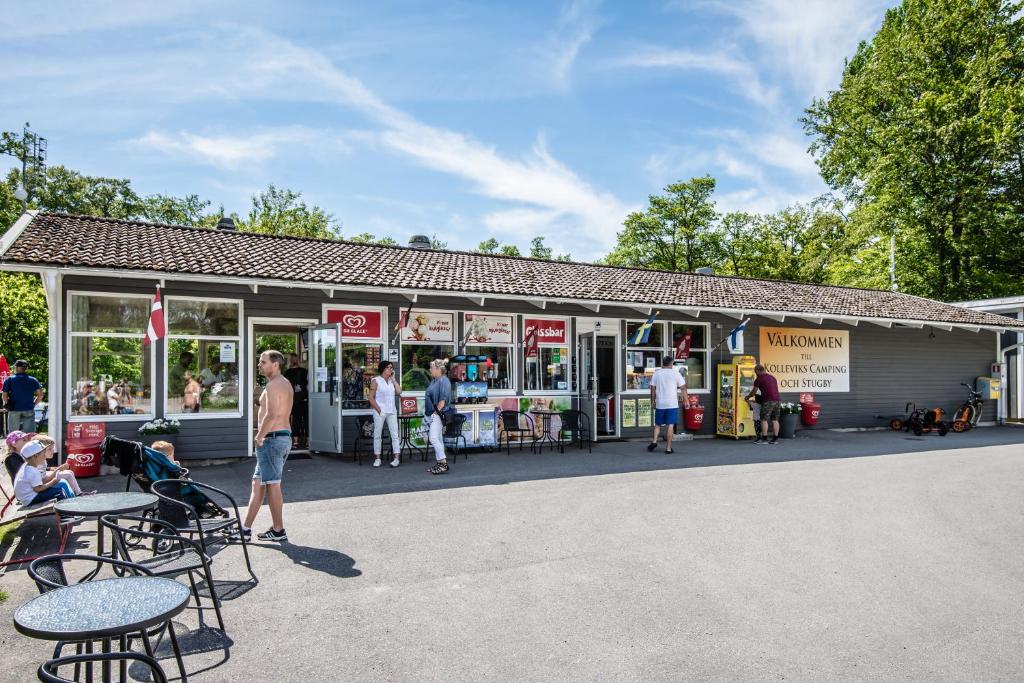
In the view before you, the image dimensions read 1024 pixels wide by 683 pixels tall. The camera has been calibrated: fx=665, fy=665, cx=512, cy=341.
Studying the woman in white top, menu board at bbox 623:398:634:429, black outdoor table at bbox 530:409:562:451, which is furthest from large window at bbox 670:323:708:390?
the woman in white top

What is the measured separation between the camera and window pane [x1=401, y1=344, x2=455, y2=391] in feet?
40.4

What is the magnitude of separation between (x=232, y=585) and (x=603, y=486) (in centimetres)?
A: 517

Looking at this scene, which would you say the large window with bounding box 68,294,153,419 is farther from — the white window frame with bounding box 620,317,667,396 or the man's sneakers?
the white window frame with bounding box 620,317,667,396

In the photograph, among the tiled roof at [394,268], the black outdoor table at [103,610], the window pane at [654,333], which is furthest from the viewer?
the window pane at [654,333]

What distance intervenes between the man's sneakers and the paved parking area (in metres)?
0.12

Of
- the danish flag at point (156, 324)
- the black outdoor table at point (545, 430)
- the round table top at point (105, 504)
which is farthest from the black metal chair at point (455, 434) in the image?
the round table top at point (105, 504)

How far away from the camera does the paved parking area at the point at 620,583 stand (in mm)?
3768

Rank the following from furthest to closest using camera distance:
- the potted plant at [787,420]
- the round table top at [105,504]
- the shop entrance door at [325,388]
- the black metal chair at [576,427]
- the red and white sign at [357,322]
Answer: the potted plant at [787,420]
the black metal chair at [576,427]
the red and white sign at [357,322]
the shop entrance door at [325,388]
the round table top at [105,504]

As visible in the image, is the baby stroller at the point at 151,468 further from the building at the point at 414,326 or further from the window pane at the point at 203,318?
the window pane at the point at 203,318

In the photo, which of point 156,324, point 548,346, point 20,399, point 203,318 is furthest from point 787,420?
point 20,399

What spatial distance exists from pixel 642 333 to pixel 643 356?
28.8 inches

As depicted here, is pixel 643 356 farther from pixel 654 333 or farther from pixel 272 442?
pixel 272 442

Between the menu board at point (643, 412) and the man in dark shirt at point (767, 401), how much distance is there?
2.28 metres

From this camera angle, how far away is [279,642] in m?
3.99
